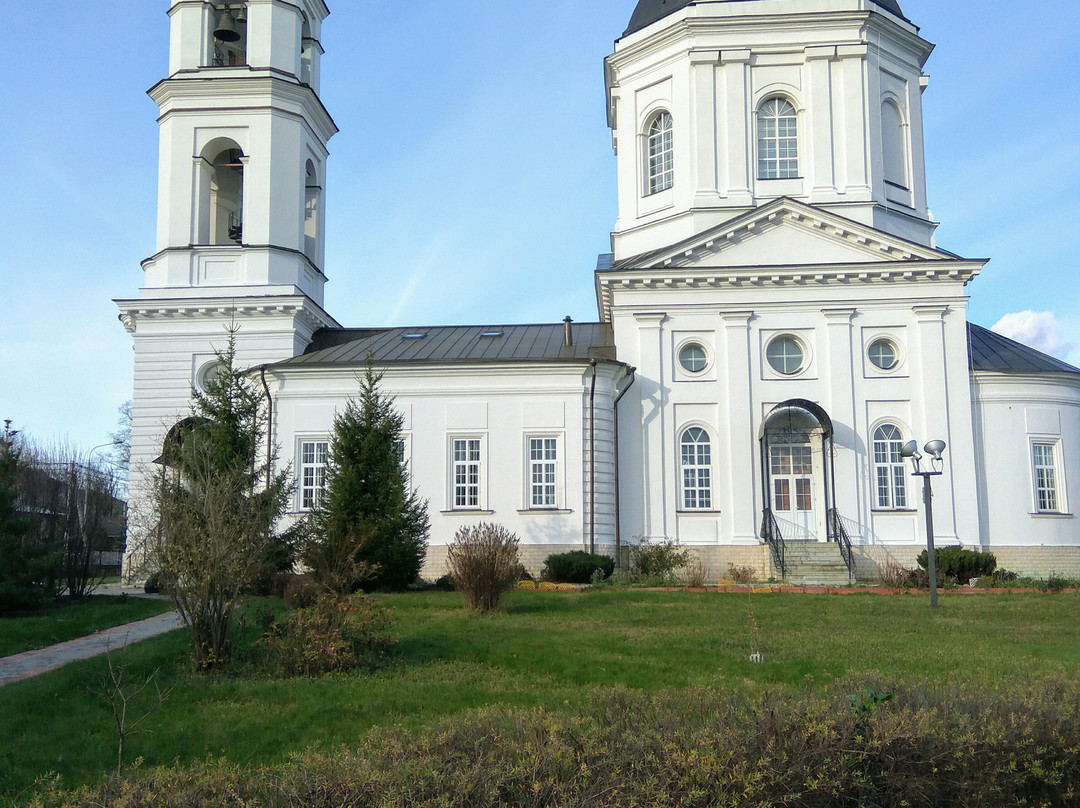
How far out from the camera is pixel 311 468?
27.9 metres

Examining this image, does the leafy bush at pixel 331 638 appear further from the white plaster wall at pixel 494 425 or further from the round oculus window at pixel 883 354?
the round oculus window at pixel 883 354

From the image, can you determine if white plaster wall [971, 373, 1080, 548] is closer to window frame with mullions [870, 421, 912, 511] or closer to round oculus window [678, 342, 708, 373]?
window frame with mullions [870, 421, 912, 511]

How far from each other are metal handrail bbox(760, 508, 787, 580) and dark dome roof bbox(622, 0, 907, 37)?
609 inches

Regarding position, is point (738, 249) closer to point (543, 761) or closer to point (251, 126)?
point (251, 126)

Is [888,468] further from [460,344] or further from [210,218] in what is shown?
[210,218]

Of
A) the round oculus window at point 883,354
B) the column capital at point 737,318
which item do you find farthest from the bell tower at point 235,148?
the round oculus window at point 883,354

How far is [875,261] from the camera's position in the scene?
27.9 m

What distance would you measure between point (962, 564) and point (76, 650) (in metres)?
19.6

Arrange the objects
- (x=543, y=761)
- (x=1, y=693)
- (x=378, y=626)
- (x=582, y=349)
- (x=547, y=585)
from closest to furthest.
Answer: (x=543, y=761) < (x=1, y=693) < (x=378, y=626) < (x=547, y=585) < (x=582, y=349)

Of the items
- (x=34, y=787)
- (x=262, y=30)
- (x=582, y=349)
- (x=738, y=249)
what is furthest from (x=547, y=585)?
(x=262, y=30)

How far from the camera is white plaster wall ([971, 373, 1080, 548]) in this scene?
2727 cm

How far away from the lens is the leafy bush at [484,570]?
15758 millimetres

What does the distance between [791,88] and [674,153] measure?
3875mm

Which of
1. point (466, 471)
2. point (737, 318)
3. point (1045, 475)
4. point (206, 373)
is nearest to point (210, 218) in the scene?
point (206, 373)
